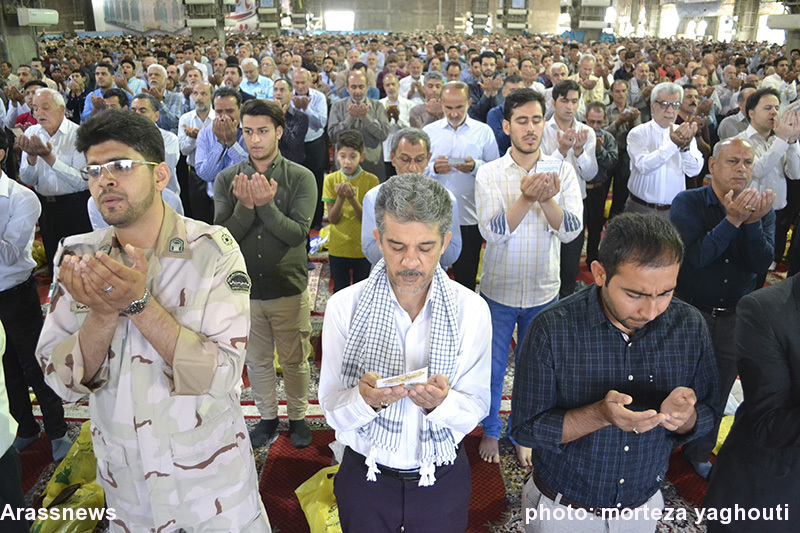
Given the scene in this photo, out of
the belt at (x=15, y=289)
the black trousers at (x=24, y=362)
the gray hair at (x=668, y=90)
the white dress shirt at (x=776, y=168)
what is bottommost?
the black trousers at (x=24, y=362)

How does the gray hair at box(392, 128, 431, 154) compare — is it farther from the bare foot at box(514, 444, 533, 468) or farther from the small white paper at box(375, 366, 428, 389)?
the small white paper at box(375, 366, 428, 389)

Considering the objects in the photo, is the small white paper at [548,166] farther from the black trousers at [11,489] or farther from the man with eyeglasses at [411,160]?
the black trousers at [11,489]

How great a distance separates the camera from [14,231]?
283 cm

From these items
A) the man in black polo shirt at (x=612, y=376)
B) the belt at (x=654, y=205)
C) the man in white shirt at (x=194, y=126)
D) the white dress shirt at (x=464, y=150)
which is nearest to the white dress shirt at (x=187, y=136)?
the man in white shirt at (x=194, y=126)

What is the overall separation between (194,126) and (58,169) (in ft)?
5.03

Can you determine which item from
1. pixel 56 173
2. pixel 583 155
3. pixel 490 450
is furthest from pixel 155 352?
pixel 583 155

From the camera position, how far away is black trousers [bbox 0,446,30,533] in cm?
173

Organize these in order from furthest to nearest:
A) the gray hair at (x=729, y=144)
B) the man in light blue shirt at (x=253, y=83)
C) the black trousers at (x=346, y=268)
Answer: the man in light blue shirt at (x=253, y=83) < the black trousers at (x=346, y=268) < the gray hair at (x=729, y=144)

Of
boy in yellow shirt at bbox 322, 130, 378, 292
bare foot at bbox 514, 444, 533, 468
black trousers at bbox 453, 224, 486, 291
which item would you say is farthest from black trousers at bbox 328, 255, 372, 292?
bare foot at bbox 514, 444, 533, 468

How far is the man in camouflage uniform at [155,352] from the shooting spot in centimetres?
159

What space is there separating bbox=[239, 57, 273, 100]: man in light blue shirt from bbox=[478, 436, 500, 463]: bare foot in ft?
19.0

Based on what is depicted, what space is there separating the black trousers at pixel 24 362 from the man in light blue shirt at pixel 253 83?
5096 millimetres

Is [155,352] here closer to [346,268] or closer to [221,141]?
[346,268]

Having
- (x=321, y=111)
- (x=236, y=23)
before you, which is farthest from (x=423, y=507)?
(x=236, y=23)
